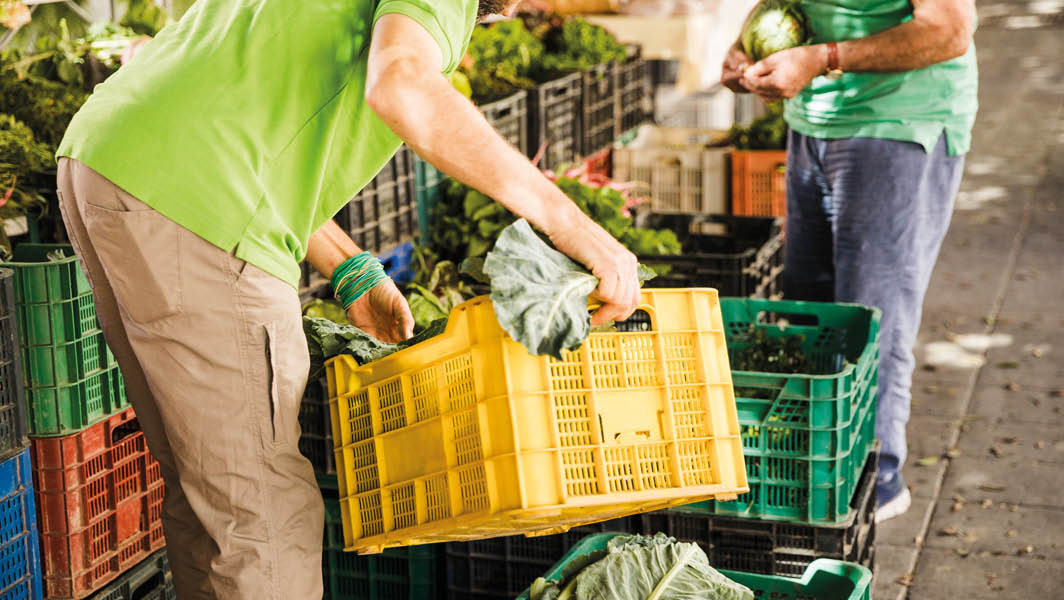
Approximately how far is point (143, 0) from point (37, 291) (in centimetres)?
234

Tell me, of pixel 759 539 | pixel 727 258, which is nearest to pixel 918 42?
pixel 727 258

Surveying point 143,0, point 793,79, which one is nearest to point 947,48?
point 793,79

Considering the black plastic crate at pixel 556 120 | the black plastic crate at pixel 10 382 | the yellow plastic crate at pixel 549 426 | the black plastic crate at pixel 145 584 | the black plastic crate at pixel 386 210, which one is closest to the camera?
the yellow plastic crate at pixel 549 426

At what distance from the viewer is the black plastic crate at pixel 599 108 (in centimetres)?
579

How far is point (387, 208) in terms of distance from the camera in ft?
13.9

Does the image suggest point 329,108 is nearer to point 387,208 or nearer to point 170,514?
point 170,514

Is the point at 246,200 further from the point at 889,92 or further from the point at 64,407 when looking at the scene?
the point at 889,92

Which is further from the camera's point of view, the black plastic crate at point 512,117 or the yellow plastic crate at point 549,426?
the black plastic crate at point 512,117

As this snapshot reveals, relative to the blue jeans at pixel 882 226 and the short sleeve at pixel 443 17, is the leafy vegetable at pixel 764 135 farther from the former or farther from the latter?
the short sleeve at pixel 443 17

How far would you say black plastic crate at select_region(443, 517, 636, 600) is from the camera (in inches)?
126

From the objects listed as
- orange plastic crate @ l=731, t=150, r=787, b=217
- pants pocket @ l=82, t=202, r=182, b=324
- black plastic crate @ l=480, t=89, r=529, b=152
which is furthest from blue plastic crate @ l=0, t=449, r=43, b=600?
orange plastic crate @ l=731, t=150, r=787, b=217

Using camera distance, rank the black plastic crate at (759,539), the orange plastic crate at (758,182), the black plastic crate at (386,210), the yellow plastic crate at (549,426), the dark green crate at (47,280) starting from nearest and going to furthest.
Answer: the yellow plastic crate at (549,426), the dark green crate at (47,280), the black plastic crate at (759,539), the black plastic crate at (386,210), the orange plastic crate at (758,182)

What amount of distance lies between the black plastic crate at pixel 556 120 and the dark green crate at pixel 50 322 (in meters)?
2.80

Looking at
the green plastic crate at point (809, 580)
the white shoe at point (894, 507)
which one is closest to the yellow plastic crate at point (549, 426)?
the green plastic crate at point (809, 580)
